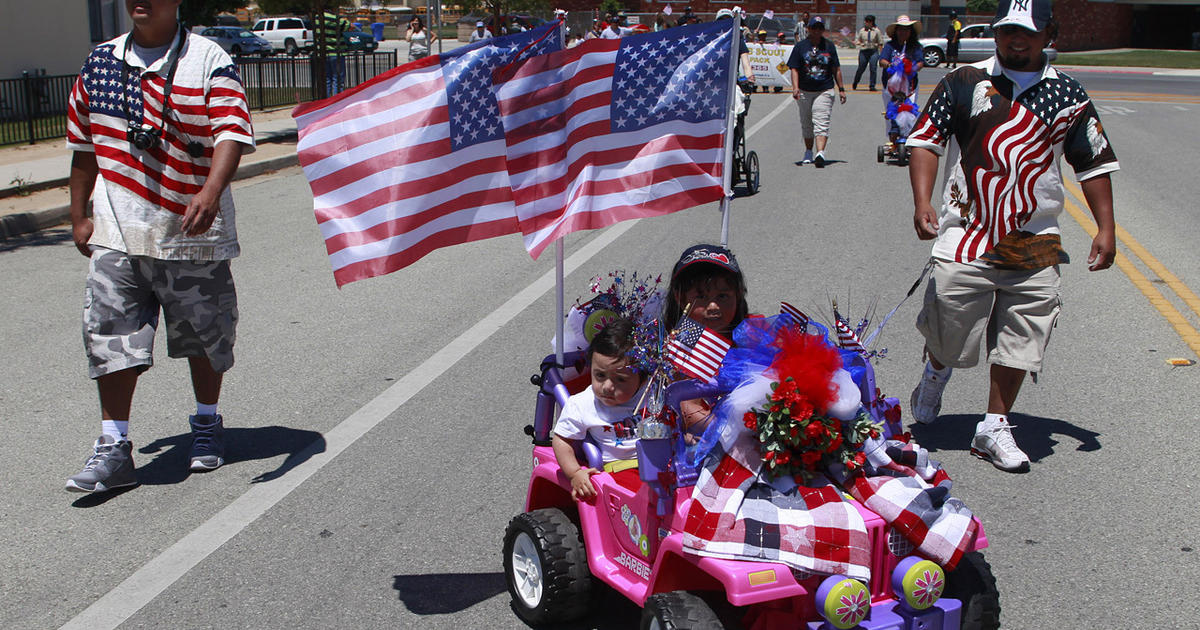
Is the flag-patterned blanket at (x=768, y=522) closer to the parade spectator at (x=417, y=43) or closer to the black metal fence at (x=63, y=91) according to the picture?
the black metal fence at (x=63, y=91)

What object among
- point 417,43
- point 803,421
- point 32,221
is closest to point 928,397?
point 803,421

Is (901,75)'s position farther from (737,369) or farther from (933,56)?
(933,56)

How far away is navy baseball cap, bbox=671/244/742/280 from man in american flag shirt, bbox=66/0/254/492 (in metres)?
2.06

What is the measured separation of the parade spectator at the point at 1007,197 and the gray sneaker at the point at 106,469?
3.55 m

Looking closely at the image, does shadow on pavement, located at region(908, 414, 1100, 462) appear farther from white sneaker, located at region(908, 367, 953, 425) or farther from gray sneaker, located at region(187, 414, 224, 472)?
gray sneaker, located at region(187, 414, 224, 472)

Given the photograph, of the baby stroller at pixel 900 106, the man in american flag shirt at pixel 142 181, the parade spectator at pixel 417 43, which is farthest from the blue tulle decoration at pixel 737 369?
the parade spectator at pixel 417 43

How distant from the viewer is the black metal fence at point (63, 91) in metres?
17.9

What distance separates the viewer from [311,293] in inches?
348

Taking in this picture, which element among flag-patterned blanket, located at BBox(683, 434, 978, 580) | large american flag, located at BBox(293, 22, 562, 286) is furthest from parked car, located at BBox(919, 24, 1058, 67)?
flag-patterned blanket, located at BBox(683, 434, 978, 580)

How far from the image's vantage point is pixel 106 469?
16.5 feet

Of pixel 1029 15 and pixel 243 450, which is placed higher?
pixel 1029 15

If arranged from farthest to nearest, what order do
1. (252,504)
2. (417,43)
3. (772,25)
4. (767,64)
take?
1. (772,25)
2. (767,64)
3. (417,43)
4. (252,504)

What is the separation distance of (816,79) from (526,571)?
508 inches

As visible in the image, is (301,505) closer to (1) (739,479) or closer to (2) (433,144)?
(2) (433,144)
